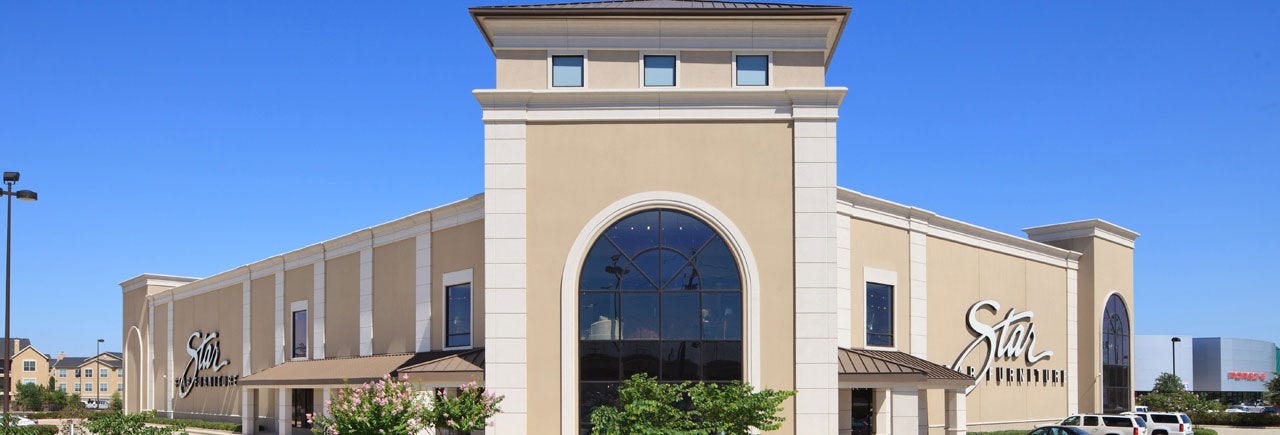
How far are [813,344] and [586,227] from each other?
6.47 metres

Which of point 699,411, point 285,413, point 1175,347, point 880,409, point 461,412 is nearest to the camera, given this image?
point 699,411

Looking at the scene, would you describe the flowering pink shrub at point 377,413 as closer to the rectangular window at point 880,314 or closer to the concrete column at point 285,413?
the rectangular window at point 880,314

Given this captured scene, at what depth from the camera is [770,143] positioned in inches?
1184

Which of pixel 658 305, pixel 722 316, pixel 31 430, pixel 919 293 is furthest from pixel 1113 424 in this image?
pixel 31 430

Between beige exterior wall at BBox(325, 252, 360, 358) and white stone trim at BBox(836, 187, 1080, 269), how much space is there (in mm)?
18654

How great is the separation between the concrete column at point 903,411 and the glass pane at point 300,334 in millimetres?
25205

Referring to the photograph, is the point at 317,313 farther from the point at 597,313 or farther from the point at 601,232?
the point at 601,232

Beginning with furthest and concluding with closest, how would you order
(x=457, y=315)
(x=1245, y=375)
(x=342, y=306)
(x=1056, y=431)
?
(x=1245, y=375) → (x=342, y=306) → (x=457, y=315) → (x=1056, y=431)

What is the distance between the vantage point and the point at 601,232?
98.6ft

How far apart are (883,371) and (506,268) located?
35.4 ft

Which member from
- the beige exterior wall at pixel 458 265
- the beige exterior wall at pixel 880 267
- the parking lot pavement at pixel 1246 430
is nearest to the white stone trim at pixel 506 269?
the beige exterior wall at pixel 458 265

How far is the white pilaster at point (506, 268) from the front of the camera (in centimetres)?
2948

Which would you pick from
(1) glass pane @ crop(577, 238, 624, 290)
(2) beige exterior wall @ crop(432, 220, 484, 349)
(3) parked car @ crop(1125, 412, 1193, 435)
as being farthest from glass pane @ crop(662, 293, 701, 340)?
(3) parked car @ crop(1125, 412, 1193, 435)

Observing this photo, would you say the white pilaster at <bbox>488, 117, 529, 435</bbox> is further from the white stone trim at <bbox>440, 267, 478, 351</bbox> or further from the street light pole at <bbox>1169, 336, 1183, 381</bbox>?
the street light pole at <bbox>1169, 336, 1183, 381</bbox>
